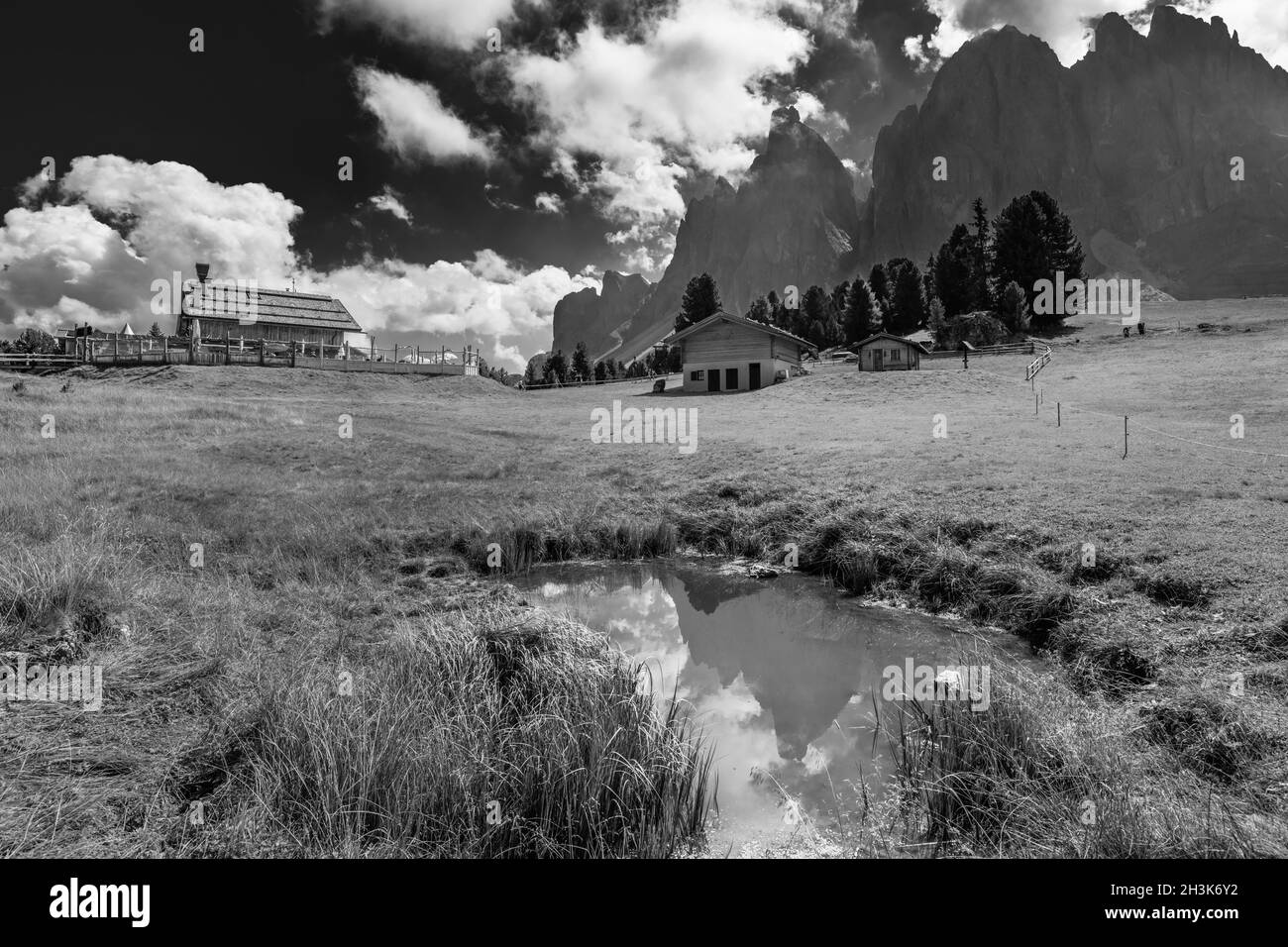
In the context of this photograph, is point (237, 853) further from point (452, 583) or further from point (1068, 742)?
point (452, 583)

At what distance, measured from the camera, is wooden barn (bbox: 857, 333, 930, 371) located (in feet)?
193

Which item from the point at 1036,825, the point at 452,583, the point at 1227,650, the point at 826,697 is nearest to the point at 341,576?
the point at 452,583

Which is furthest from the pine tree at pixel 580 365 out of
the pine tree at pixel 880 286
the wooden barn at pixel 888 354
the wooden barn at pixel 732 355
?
the pine tree at pixel 880 286

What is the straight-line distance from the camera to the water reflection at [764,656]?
6.65 metres

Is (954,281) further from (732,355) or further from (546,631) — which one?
(546,631)

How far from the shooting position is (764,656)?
10.2 meters

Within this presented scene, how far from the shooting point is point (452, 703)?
6348mm

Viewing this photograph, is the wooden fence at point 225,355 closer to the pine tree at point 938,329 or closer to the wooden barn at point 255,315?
the wooden barn at point 255,315

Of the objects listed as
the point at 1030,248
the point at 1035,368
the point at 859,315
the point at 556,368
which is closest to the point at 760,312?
the point at 859,315

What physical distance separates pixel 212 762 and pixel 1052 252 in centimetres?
10223

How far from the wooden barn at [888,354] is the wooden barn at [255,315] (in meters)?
48.8

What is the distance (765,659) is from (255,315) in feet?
194
